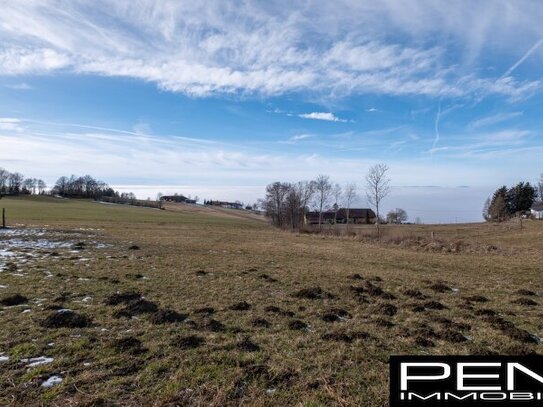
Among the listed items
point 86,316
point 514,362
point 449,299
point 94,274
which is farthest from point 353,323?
point 94,274

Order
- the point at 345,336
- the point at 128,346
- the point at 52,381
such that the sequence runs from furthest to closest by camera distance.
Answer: the point at 345,336, the point at 128,346, the point at 52,381

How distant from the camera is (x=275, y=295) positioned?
945cm

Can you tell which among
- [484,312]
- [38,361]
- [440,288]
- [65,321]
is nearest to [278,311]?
[65,321]

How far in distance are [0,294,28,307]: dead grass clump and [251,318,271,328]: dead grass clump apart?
5284 mm

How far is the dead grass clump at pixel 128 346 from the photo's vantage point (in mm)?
5363

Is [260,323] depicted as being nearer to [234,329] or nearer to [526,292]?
[234,329]

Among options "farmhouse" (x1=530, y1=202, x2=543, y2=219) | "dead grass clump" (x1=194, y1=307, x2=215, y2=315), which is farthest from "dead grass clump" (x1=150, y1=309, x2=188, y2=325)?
"farmhouse" (x1=530, y1=202, x2=543, y2=219)

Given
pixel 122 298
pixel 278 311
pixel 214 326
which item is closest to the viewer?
pixel 214 326

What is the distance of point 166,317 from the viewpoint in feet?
23.1

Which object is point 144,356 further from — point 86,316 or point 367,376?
point 367,376

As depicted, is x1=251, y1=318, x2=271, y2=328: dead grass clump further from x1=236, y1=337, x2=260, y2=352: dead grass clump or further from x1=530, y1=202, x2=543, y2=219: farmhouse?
x1=530, y1=202, x2=543, y2=219: farmhouse

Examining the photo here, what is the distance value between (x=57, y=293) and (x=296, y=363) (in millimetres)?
6838

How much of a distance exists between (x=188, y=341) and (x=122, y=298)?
3482 millimetres

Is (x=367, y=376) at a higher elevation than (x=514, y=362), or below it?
below
